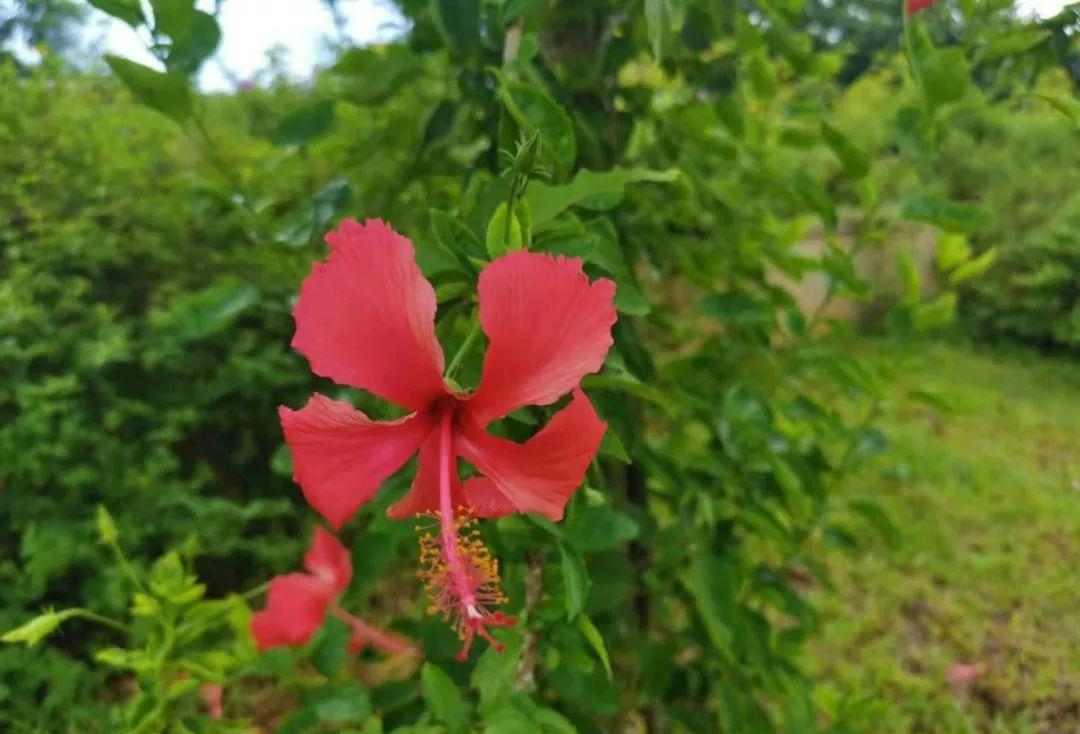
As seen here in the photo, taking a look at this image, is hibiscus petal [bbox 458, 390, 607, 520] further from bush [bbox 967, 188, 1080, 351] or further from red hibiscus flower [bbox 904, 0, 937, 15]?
bush [bbox 967, 188, 1080, 351]

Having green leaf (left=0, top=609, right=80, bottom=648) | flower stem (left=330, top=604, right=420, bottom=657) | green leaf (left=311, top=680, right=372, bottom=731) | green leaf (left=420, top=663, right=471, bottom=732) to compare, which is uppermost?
green leaf (left=0, top=609, right=80, bottom=648)

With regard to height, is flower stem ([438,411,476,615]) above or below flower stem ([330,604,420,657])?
above

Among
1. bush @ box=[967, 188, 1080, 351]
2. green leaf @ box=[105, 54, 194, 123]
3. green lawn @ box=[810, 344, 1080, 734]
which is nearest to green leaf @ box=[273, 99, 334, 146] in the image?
green leaf @ box=[105, 54, 194, 123]

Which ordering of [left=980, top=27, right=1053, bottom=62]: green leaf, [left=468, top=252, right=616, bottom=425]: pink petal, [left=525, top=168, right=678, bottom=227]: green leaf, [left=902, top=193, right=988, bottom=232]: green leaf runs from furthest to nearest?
[left=902, top=193, right=988, bottom=232]: green leaf → [left=980, top=27, right=1053, bottom=62]: green leaf → [left=525, top=168, right=678, bottom=227]: green leaf → [left=468, top=252, right=616, bottom=425]: pink petal

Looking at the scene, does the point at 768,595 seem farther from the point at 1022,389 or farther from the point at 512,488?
the point at 1022,389

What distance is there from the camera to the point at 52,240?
1.71 metres

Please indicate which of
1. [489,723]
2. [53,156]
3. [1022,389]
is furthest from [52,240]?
[1022,389]

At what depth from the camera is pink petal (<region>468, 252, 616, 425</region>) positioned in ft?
1.44

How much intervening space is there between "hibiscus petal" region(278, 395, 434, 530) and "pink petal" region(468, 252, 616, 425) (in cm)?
7

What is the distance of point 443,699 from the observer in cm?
69

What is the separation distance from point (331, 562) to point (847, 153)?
654 millimetres

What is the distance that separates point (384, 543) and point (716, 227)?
487 mm

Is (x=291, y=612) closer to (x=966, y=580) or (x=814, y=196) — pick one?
(x=814, y=196)

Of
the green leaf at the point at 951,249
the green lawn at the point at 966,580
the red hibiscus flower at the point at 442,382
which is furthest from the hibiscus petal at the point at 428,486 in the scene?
the green leaf at the point at 951,249
